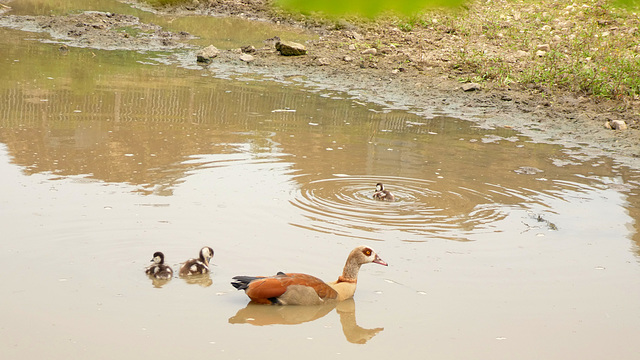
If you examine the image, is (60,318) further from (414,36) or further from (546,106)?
(414,36)

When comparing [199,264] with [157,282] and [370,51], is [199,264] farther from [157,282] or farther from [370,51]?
[370,51]

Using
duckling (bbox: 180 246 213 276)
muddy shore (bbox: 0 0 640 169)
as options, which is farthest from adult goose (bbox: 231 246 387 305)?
muddy shore (bbox: 0 0 640 169)

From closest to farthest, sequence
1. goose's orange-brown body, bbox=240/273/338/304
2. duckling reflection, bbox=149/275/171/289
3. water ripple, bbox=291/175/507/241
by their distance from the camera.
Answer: goose's orange-brown body, bbox=240/273/338/304 → duckling reflection, bbox=149/275/171/289 → water ripple, bbox=291/175/507/241

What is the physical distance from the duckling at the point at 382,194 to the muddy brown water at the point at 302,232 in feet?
0.42

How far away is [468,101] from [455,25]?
4584 mm

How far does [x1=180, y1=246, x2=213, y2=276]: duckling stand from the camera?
734 cm

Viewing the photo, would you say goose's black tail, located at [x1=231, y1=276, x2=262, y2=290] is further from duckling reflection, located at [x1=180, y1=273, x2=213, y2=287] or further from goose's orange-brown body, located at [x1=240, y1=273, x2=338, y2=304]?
duckling reflection, located at [x1=180, y1=273, x2=213, y2=287]

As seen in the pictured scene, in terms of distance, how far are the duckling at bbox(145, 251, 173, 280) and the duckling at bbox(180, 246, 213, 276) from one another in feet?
0.44

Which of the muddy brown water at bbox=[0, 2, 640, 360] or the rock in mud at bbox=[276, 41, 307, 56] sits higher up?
the rock in mud at bbox=[276, 41, 307, 56]

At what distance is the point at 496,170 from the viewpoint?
38.6 feet

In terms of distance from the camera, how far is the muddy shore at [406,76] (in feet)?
47.8

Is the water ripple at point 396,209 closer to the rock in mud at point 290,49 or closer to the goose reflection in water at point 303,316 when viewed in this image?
the goose reflection in water at point 303,316

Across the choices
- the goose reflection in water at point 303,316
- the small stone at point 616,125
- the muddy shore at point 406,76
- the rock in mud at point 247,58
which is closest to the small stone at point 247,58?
the rock in mud at point 247,58

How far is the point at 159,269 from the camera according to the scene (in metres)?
7.34
